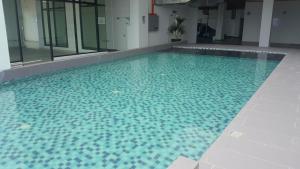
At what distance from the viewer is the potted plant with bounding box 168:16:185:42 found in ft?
43.1

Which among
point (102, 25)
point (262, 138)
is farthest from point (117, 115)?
point (102, 25)

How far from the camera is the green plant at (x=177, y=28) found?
13148mm

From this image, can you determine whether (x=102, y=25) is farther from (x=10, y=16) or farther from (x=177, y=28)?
(x=177, y=28)

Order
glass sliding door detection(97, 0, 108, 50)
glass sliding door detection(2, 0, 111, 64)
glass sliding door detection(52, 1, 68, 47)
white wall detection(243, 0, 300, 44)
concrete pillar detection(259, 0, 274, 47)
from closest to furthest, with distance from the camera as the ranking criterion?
glass sliding door detection(2, 0, 111, 64) → glass sliding door detection(52, 1, 68, 47) → glass sliding door detection(97, 0, 108, 50) → concrete pillar detection(259, 0, 274, 47) → white wall detection(243, 0, 300, 44)

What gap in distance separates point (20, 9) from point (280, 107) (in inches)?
444

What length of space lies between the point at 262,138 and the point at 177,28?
1113 centimetres

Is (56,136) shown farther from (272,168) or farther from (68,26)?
(68,26)

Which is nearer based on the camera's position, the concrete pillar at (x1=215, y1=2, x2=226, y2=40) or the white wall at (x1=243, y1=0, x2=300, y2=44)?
the white wall at (x1=243, y1=0, x2=300, y2=44)

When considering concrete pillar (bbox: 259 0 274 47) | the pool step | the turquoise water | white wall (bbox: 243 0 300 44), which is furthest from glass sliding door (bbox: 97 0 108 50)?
white wall (bbox: 243 0 300 44)

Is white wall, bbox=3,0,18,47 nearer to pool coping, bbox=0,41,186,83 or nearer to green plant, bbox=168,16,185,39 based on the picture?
pool coping, bbox=0,41,186,83

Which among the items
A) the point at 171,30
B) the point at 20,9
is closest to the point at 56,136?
the point at 20,9

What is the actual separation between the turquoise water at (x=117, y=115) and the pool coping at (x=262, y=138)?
268mm

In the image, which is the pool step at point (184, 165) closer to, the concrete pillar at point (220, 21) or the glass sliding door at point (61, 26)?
the glass sliding door at point (61, 26)

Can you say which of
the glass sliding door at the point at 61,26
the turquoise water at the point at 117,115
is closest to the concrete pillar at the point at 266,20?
the turquoise water at the point at 117,115
